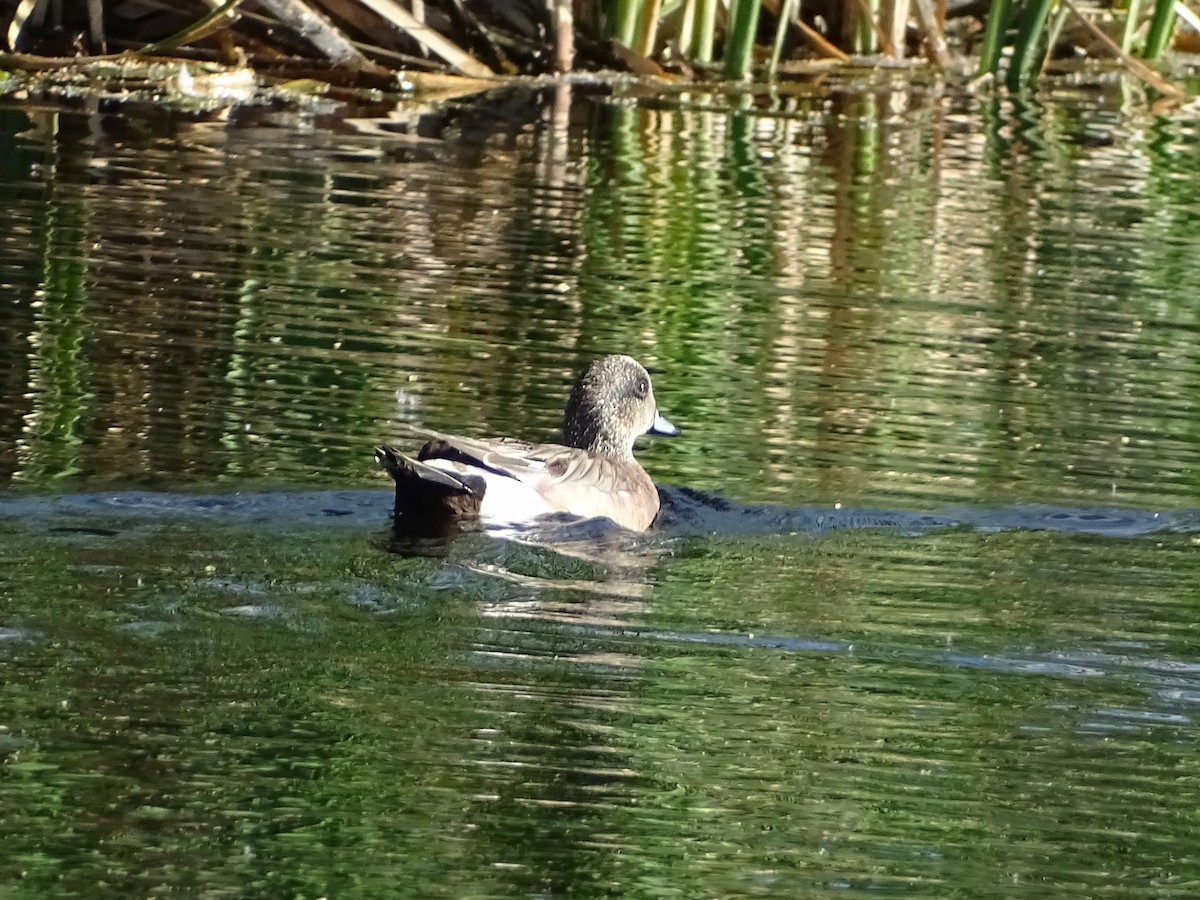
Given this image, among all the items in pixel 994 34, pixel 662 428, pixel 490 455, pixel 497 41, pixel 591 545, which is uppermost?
pixel 994 34

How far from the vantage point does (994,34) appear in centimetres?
1731

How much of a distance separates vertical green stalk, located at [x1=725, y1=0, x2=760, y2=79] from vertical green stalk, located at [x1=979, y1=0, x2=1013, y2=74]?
71.9 inches

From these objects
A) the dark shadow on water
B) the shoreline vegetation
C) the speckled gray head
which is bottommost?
the dark shadow on water

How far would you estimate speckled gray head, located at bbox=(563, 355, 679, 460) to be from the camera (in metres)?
8.12

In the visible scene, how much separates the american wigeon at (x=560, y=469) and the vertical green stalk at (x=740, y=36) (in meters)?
8.27

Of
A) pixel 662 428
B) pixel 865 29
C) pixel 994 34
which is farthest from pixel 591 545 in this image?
pixel 865 29

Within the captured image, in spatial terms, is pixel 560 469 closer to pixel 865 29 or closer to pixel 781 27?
pixel 781 27

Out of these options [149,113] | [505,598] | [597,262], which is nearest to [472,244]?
[597,262]

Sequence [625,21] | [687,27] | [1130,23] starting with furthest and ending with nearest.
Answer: [1130,23]
[687,27]
[625,21]

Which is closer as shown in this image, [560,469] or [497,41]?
[560,469]

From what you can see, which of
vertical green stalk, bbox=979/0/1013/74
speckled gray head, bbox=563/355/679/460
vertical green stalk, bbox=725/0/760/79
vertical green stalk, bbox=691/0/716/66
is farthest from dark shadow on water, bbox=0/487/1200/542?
vertical green stalk, bbox=979/0/1013/74

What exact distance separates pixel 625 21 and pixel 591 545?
397 inches

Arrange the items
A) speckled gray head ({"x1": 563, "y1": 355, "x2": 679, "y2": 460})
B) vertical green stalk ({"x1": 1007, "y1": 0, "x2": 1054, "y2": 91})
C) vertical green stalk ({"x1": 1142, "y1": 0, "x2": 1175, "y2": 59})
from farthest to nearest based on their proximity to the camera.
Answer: vertical green stalk ({"x1": 1142, "y1": 0, "x2": 1175, "y2": 59}), vertical green stalk ({"x1": 1007, "y1": 0, "x2": 1054, "y2": 91}), speckled gray head ({"x1": 563, "y1": 355, "x2": 679, "y2": 460})

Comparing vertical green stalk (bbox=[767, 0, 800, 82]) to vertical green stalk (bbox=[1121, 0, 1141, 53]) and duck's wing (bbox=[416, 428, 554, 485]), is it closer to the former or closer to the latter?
vertical green stalk (bbox=[1121, 0, 1141, 53])
